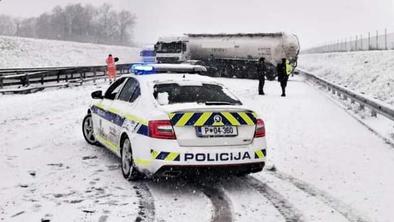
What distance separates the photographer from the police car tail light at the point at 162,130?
6.00 meters

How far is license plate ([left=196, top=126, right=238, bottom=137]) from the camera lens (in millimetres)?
6055

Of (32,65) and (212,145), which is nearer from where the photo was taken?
(212,145)

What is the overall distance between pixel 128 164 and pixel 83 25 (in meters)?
131

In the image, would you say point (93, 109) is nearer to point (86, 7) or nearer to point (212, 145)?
point (212, 145)

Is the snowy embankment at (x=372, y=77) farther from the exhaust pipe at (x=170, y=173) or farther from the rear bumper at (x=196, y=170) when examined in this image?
the exhaust pipe at (x=170, y=173)

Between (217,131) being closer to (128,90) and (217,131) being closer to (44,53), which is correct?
(128,90)

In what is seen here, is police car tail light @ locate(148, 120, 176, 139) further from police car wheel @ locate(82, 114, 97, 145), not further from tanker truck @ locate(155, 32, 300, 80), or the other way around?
tanker truck @ locate(155, 32, 300, 80)

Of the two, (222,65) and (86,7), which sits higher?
(86,7)

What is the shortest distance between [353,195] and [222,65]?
108 ft

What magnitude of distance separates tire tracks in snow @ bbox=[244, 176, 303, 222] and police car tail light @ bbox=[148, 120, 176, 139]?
142cm

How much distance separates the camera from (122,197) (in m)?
5.88

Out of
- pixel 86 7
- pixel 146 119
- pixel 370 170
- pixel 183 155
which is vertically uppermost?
pixel 86 7

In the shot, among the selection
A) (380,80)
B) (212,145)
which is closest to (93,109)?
(212,145)

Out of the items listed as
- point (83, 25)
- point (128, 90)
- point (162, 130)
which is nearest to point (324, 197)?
point (162, 130)
